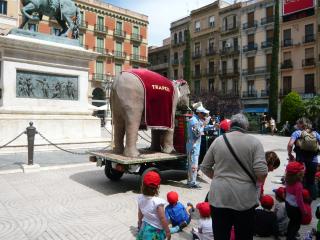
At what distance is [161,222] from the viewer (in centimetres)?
385

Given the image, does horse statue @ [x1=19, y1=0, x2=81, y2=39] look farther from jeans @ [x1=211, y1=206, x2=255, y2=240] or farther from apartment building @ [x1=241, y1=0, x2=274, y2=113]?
apartment building @ [x1=241, y1=0, x2=274, y2=113]

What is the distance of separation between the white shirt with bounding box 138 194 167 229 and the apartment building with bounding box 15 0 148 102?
41.4 meters

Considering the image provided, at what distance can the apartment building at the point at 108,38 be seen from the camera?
48344mm

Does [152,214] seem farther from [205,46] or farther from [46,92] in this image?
[205,46]

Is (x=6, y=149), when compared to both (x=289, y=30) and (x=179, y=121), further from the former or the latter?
(x=289, y=30)

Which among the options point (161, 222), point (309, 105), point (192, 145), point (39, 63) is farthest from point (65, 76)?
point (309, 105)

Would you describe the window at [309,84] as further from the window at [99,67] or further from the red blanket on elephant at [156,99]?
the red blanket on elephant at [156,99]

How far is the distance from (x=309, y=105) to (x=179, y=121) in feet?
91.1

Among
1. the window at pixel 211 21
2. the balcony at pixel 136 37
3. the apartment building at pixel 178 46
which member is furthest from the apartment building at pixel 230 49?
the balcony at pixel 136 37

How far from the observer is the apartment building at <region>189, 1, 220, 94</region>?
5353cm

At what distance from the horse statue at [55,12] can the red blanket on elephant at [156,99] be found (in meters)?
8.21

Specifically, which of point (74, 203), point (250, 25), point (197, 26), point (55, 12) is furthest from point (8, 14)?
point (74, 203)

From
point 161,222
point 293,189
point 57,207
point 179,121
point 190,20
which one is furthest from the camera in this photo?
point 190,20

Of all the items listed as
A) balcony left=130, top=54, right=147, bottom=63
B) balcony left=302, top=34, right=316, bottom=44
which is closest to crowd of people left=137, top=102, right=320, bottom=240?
balcony left=302, top=34, right=316, bottom=44
